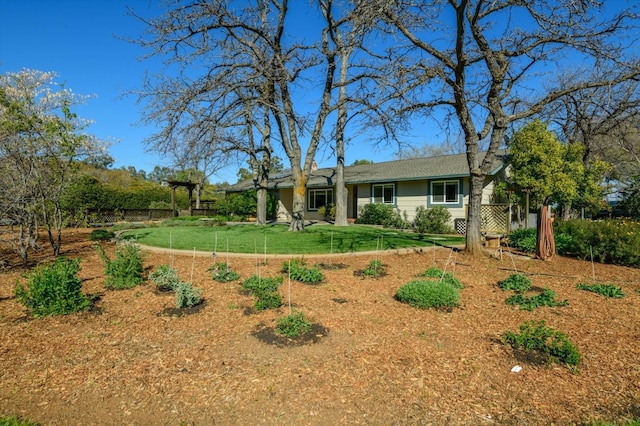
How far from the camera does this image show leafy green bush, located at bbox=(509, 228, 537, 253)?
32.2ft

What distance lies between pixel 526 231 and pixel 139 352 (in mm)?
10620

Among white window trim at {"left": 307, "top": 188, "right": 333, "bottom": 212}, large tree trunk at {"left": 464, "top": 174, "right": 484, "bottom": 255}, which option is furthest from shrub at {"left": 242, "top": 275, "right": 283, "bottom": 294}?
white window trim at {"left": 307, "top": 188, "right": 333, "bottom": 212}

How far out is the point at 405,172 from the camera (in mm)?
18766

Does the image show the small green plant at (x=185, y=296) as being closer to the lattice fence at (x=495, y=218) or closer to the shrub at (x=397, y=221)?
the lattice fence at (x=495, y=218)

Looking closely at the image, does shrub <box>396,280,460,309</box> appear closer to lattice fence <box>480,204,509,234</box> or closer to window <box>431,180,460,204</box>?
lattice fence <box>480,204,509,234</box>

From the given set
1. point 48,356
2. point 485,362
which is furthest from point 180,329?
point 485,362

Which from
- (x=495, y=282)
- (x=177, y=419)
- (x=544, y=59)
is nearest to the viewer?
(x=177, y=419)

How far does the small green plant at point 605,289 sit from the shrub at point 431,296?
263cm

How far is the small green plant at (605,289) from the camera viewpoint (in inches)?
221

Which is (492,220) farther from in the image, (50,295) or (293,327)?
(50,295)

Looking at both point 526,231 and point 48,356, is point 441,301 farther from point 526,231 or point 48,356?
point 526,231

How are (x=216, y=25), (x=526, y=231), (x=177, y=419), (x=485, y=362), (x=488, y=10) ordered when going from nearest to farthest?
1. (x=177, y=419)
2. (x=485, y=362)
3. (x=488, y=10)
4. (x=526, y=231)
5. (x=216, y=25)

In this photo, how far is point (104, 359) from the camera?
350 centimetres

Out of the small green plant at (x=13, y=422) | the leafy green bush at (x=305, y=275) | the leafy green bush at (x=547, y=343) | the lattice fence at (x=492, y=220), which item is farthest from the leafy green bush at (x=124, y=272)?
the lattice fence at (x=492, y=220)
